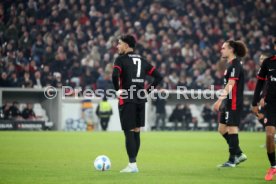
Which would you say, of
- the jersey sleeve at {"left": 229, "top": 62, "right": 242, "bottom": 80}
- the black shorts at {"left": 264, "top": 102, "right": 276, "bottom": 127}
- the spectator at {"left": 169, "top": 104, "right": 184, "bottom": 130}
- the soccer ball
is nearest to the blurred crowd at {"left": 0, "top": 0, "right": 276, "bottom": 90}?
the spectator at {"left": 169, "top": 104, "right": 184, "bottom": 130}

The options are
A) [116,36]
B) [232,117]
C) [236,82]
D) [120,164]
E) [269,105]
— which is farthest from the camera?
[116,36]

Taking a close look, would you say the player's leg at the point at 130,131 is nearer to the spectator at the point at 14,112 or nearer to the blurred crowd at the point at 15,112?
the blurred crowd at the point at 15,112

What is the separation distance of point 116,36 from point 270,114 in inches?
839

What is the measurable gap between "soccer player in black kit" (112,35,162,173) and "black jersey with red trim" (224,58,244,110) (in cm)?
185

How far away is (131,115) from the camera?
11188mm

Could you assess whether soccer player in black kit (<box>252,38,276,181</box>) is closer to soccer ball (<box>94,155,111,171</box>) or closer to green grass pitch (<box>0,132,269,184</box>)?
green grass pitch (<box>0,132,269,184</box>)

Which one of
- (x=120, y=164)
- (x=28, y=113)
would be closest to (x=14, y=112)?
(x=28, y=113)

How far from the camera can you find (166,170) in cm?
1174

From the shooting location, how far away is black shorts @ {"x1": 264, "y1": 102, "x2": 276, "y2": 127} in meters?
10.3

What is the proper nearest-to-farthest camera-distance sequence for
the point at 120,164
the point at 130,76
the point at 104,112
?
the point at 130,76 < the point at 120,164 < the point at 104,112

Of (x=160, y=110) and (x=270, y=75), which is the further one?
(x=160, y=110)

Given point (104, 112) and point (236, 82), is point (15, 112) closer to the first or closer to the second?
point (104, 112)

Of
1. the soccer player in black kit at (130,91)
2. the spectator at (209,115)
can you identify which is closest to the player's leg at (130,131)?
the soccer player in black kit at (130,91)

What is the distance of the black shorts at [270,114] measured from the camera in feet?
33.8
